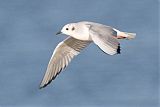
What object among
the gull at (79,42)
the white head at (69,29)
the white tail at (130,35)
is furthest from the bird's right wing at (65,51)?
the white tail at (130,35)

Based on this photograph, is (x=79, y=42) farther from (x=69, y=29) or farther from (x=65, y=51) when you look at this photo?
(x=69, y=29)

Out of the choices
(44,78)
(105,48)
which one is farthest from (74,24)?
(105,48)

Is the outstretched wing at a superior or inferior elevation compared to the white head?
inferior

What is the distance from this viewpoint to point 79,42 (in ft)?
17.5

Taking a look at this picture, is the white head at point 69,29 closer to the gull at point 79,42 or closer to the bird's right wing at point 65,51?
the gull at point 79,42

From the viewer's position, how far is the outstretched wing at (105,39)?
4.14m

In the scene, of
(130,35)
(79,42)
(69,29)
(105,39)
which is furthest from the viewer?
(79,42)

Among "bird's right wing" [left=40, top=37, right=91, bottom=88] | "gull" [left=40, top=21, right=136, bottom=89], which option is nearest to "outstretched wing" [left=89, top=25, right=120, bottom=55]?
"gull" [left=40, top=21, right=136, bottom=89]

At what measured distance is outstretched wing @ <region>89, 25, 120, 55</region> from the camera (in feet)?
13.6

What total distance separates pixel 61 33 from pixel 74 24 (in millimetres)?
223

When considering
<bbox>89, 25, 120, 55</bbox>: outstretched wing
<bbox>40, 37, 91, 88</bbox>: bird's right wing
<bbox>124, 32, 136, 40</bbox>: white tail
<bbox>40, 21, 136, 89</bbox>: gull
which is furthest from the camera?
<bbox>40, 37, 91, 88</bbox>: bird's right wing

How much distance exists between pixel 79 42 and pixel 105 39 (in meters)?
0.97

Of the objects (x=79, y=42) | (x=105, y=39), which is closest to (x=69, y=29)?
(x=79, y=42)

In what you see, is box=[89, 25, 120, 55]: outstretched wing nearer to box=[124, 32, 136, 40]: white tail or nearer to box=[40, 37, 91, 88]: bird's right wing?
box=[124, 32, 136, 40]: white tail
